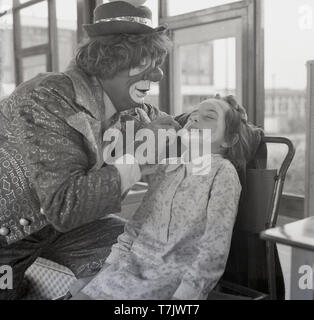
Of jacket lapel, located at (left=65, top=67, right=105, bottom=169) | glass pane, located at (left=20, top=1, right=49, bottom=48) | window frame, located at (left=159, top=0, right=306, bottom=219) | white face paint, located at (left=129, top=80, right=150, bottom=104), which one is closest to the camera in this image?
jacket lapel, located at (left=65, top=67, right=105, bottom=169)

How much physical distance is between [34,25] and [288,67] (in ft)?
13.5

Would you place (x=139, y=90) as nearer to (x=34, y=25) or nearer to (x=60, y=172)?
(x=60, y=172)

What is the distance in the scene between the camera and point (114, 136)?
1897 millimetres

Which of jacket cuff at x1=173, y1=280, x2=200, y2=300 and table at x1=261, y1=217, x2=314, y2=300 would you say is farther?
jacket cuff at x1=173, y1=280, x2=200, y2=300

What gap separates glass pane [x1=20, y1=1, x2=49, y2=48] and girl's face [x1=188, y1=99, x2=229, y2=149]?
14.9ft

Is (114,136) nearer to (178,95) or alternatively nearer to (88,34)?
(88,34)

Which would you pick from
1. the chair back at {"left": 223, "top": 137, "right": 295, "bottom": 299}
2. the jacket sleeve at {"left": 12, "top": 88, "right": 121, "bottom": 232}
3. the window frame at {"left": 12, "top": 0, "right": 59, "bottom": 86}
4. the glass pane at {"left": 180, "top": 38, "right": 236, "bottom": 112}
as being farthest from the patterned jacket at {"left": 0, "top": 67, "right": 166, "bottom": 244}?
the window frame at {"left": 12, "top": 0, "right": 59, "bottom": 86}

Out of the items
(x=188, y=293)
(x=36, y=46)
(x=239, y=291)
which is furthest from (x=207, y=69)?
(x=36, y=46)

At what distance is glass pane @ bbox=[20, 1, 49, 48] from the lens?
229 inches

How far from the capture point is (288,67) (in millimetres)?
3205

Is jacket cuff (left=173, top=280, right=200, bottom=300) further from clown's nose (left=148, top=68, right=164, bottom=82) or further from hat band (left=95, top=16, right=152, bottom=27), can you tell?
hat band (left=95, top=16, right=152, bottom=27)

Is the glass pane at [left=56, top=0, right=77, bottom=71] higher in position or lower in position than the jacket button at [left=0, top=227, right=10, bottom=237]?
higher

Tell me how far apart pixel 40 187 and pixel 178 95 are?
253cm

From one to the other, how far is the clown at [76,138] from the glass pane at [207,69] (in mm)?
1530
